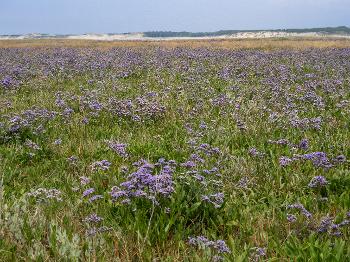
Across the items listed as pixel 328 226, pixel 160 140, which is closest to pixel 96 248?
pixel 328 226

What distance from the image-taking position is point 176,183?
4555mm

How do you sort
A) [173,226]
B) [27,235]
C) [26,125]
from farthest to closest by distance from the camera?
[26,125] → [173,226] → [27,235]

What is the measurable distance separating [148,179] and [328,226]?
173cm

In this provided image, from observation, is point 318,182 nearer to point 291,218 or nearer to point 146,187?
point 291,218

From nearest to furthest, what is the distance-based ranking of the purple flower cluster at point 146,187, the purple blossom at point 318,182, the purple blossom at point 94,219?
the purple blossom at point 94,219, the purple flower cluster at point 146,187, the purple blossom at point 318,182

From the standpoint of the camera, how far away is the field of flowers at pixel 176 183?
3.69 meters

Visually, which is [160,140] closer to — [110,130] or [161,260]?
[110,130]

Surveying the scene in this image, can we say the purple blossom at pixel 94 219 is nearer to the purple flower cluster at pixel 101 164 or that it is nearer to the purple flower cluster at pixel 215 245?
the purple flower cluster at pixel 215 245

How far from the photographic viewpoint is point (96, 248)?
3.63 meters

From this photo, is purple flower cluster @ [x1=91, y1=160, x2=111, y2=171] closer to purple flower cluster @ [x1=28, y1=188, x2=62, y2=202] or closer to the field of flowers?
the field of flowers

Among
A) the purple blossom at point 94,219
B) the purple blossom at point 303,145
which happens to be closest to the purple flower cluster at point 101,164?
the purple blossom at point 94,219

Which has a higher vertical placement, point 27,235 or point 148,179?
point 148,179

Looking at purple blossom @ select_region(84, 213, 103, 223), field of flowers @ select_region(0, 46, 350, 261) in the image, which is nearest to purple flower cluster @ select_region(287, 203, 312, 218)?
field of flowers @ select_region(0, 46, 350, 261)

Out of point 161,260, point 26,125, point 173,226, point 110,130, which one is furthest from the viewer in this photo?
point 110,130
